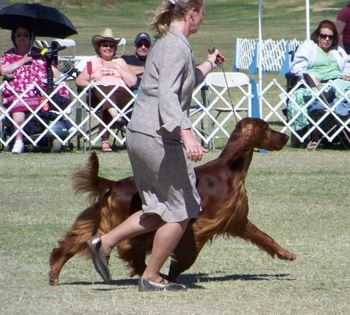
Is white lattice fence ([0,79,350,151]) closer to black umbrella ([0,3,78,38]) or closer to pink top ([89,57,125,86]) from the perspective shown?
pink top ([89,57,125,86])

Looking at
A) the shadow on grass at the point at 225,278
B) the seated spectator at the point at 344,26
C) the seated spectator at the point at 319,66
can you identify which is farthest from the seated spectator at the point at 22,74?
the shadow on grass at the point at 225,278

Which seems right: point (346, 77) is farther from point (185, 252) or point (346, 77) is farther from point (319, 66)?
point (185, 252)

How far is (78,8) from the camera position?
199 ft

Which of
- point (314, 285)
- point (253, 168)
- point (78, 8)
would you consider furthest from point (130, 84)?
point (78, 8)

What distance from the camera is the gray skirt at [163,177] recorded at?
250 inches

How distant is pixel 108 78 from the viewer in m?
14.6

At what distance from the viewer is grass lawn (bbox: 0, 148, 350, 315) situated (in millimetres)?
6273

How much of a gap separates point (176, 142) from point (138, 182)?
33 centimetres

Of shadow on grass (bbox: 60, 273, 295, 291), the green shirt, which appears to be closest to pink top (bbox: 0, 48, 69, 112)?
the green shirt

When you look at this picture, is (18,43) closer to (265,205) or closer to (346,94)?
(346,94)

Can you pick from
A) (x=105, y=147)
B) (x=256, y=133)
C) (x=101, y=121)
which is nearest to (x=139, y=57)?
(x=101, y=121)

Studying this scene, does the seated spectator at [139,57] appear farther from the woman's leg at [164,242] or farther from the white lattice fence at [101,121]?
the woman's leg at [164,242]

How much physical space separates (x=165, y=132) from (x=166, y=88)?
0.76 feet

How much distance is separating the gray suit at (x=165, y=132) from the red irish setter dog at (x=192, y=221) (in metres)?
0.18
